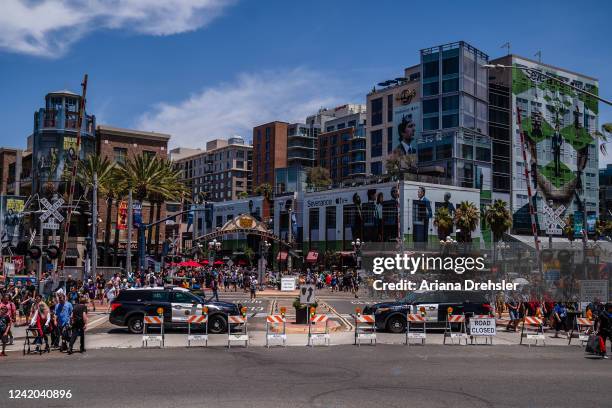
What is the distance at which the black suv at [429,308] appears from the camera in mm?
24812

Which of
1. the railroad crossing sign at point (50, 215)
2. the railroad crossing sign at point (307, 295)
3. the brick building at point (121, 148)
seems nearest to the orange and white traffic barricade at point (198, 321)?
the railroad crossing sign at point (307, 295)

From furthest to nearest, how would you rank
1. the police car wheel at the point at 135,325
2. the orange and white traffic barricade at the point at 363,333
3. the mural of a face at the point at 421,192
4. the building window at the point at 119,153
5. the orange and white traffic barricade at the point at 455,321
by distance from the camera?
the building window at the point at 119,153 → the mural of a face at the point at 421,192 → the police car wheel at the point at 135,325 → the orange and white traffic barricade at the point at 455,321 → the orange and white traffic barricade at the point at 363,333

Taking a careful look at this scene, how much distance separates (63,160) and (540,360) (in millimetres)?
66258

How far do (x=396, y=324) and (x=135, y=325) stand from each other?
10108 mm

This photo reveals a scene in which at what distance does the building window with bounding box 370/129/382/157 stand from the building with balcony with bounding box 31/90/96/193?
48.3m

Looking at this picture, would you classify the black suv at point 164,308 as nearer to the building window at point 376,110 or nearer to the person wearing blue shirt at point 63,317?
the person wearing blue shirt at point 63,317

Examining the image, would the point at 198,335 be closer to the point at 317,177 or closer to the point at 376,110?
the point at 317,177

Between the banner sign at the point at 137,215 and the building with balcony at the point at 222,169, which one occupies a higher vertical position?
the building with balcony at the point at 222,169

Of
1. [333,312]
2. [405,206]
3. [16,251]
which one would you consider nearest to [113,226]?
[16,251]

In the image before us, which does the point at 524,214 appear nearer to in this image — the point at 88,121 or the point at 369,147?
the point at 369,147

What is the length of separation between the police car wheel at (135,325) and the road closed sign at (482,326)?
1226 cm

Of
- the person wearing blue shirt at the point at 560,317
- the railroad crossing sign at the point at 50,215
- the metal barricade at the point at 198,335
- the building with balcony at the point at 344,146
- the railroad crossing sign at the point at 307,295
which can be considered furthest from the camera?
the building with balcony at the point at 344,146

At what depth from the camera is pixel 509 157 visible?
96.7 meters

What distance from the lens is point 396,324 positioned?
25.3m
